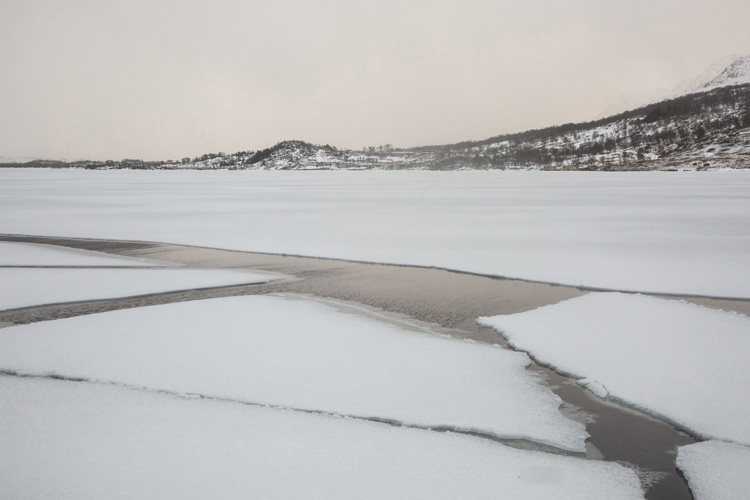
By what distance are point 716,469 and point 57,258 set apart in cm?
1070

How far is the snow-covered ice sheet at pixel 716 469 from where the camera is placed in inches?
113

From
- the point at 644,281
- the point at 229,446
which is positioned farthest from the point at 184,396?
the point at 644,281

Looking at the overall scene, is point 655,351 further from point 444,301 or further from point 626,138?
A: point 626,138

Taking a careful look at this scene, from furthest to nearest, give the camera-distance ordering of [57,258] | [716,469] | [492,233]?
[492,233]
[57,258]
[716,469]

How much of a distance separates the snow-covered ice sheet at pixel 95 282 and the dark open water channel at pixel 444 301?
33 cm

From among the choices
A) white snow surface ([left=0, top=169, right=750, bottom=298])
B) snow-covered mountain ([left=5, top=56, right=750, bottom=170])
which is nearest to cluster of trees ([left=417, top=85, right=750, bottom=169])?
snow-covered mountain ([left=5, top=56, right=750, bottom=170])

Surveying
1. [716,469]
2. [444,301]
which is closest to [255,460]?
[716,469]

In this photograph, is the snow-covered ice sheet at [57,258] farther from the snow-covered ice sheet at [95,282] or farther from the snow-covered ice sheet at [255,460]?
the snow-covered ice sheet at [255,460]

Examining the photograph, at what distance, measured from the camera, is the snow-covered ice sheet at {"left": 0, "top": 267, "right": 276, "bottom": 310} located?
7.25 metres

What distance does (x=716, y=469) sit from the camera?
309 cm

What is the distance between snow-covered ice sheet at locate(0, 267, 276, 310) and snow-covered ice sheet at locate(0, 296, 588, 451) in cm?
138

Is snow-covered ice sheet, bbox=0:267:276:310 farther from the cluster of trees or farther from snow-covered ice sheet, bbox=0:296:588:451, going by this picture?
the cluster of trees

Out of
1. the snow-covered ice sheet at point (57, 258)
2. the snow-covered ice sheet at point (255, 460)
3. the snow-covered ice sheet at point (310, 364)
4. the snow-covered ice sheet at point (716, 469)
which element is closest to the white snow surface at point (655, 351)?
the snow-covered ice sheet at point (716, 469)

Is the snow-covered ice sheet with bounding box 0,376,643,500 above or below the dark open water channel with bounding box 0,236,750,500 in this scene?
above
